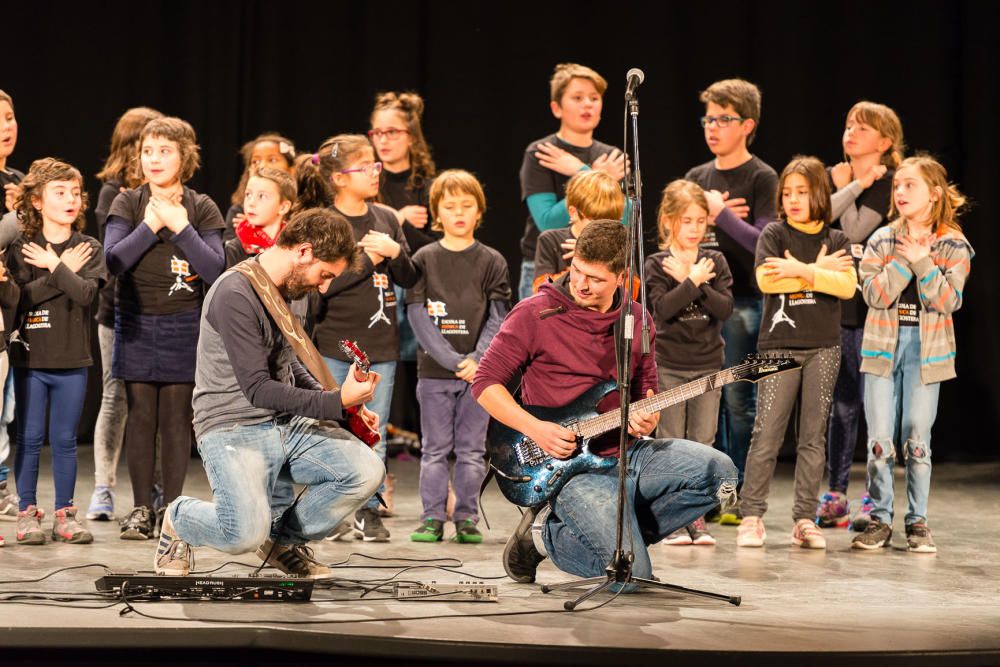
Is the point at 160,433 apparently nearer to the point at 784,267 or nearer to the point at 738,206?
the point at 784,267

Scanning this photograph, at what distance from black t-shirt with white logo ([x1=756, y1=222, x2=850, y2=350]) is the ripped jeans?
30 cm

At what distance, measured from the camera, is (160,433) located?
536 cm

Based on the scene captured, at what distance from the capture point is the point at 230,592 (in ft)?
12.6

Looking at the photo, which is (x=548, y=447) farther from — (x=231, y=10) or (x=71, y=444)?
(x=231, y=10)

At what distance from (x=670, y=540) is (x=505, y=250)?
3570 millimetres

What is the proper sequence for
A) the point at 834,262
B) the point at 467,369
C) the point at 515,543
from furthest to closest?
the point at 834,262 < the point at 467,369 < the point at 515,543

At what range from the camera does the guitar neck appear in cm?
405

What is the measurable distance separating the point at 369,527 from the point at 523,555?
3.80ft

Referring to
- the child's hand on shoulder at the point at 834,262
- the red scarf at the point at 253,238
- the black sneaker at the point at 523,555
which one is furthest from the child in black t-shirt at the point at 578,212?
the black sneaker at the point at 523,555

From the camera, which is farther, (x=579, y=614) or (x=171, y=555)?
(x=171, y=555)

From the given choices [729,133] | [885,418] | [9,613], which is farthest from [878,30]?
[9,613]

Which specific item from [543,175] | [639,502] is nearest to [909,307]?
[639,502]

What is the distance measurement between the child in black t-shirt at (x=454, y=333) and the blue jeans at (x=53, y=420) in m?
1.49

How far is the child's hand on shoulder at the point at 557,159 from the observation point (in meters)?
6.15
